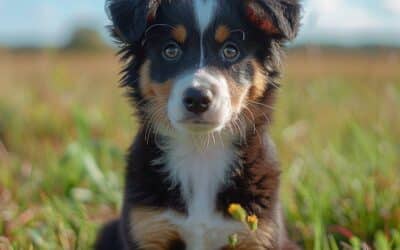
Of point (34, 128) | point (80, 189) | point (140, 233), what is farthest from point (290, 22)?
point (34, 128)

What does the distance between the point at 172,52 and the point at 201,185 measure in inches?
27.0

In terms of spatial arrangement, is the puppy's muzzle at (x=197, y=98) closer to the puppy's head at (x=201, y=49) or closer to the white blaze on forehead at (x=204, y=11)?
the puppy's head at (x=201, y=49)

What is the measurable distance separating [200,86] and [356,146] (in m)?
2.97

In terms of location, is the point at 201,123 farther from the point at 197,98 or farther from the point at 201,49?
the point at 201,49

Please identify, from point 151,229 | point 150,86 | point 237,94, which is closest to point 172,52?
point 150,86

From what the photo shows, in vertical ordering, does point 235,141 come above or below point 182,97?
below

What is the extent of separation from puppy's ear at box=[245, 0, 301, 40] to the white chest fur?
2.08 ft

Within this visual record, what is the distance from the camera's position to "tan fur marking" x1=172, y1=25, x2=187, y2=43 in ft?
11.9

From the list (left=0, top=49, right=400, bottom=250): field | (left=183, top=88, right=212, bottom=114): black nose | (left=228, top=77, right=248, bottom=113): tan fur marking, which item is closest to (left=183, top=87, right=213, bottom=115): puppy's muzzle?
(left=183, top=88, right=212, bottom=114): black nose

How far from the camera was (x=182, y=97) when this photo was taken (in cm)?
338

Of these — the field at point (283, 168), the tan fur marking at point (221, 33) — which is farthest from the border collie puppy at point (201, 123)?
the field at point (283, 168)

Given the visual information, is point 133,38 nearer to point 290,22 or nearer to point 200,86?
point 200,86

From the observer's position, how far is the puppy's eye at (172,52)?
3656 millimetres

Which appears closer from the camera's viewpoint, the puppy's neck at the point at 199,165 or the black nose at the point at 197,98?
the black nose at the point at 197,98
